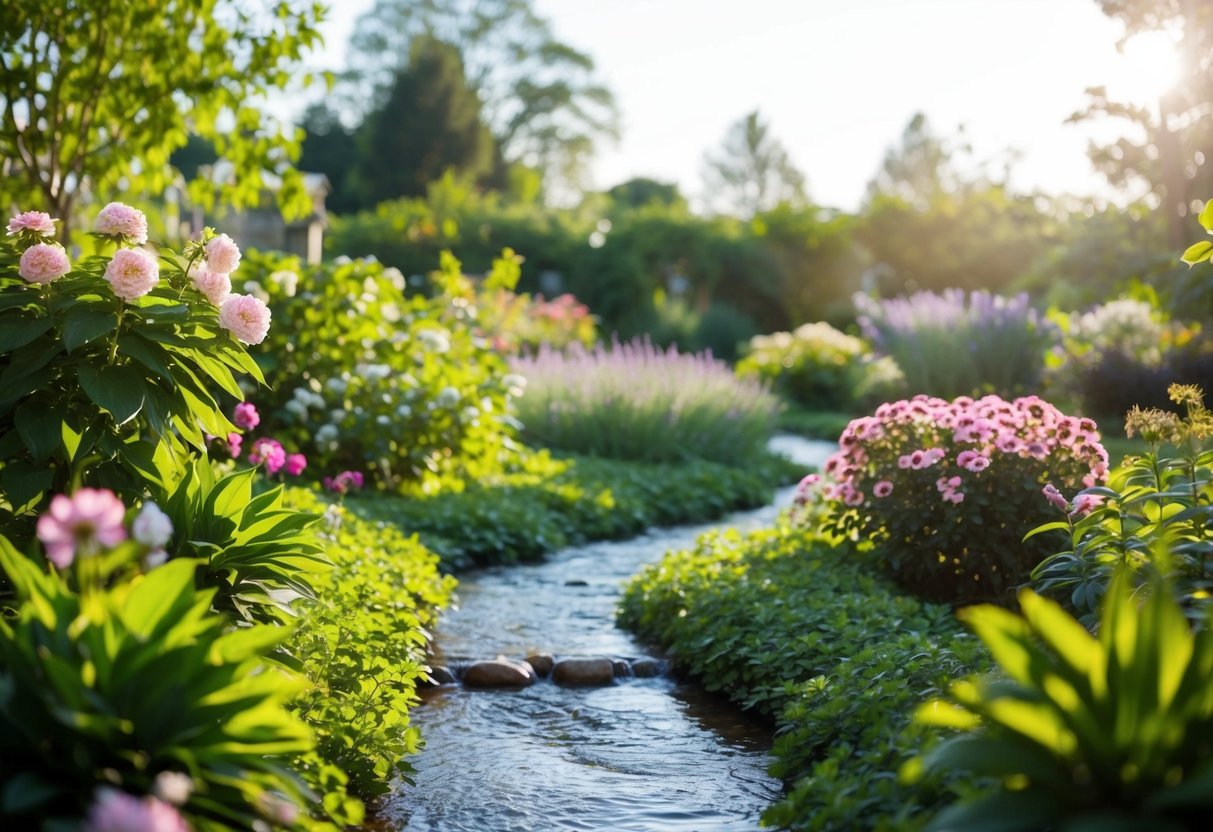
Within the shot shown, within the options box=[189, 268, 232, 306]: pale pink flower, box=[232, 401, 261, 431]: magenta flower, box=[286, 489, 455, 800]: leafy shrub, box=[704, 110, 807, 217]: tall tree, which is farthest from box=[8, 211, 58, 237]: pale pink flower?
box=[704, 110, 807, 217]: tall tree

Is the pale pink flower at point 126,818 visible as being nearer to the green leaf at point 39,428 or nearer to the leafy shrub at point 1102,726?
the leafy shrub at point 1102,726

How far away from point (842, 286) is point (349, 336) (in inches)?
757

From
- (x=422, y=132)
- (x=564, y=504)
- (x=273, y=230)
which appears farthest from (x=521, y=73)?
(x=564, y=504)

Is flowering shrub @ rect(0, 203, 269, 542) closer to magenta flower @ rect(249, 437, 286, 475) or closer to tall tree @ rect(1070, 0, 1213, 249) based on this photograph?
magenta flower @ rect(249, 437, 286, 475)

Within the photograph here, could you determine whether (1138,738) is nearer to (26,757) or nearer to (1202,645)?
(1202,645)

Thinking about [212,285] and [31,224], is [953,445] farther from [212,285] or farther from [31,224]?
Result: [31,224]

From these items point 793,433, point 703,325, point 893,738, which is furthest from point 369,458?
point 703,325

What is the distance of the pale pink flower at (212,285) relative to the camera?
127 inches

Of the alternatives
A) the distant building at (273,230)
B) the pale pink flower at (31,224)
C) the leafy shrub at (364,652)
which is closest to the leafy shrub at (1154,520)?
the leafy shrub at (364,652)

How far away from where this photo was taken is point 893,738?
8.89ft

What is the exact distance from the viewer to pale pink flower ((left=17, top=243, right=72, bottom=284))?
293 cm

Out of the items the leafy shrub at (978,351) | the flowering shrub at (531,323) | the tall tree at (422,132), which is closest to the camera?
the leafy shrub at (978,351)

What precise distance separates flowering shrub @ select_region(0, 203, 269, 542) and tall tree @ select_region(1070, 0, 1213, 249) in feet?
31.2

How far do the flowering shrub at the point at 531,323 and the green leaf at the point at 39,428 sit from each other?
8.35 meters
